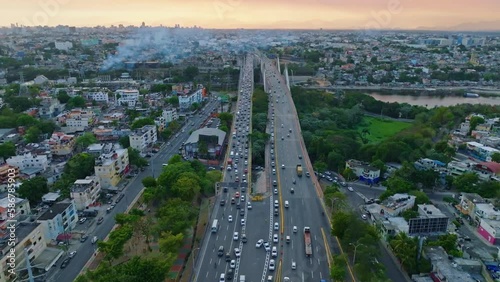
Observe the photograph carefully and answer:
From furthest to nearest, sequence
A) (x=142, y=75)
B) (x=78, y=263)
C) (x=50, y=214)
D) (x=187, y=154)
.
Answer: (x=142, y=75) < (x=187, y=154) < (x=50, y=214) < (x=78, y=263)

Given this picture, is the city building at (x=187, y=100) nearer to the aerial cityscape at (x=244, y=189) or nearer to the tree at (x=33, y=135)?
the aerial cityscape at (x=244, y=189)

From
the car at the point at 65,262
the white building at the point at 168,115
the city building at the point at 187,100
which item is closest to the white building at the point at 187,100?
the city building at the point at 187,100

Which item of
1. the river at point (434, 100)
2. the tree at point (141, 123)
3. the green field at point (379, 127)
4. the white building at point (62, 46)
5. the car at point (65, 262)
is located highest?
the white building at point (62, 46)

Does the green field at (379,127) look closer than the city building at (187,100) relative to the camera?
Yes

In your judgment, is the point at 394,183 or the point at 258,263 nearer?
the point at 258,263

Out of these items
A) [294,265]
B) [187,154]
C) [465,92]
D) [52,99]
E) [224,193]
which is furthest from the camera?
[465,92]

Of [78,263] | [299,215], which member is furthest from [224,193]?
[78,263]

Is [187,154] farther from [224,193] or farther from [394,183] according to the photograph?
[394,183]
